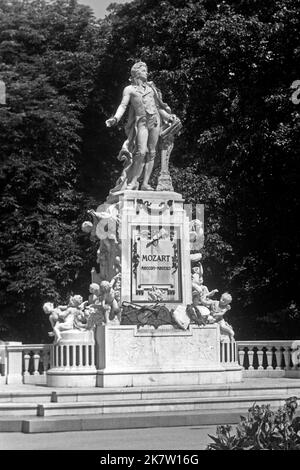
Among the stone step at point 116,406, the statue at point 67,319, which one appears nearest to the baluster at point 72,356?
the statue at point 67,319

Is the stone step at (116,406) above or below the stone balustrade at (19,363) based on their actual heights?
below

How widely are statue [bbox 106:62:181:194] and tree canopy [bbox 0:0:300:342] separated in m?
7.79

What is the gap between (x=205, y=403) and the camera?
754 inches

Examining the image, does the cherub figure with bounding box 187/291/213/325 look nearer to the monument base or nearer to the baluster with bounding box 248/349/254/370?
the monument base

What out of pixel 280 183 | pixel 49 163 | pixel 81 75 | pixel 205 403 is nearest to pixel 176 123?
pixel 205 403

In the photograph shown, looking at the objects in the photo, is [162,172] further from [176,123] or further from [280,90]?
[280,90]

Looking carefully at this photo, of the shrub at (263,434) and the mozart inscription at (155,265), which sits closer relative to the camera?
the shrub at (263,434)

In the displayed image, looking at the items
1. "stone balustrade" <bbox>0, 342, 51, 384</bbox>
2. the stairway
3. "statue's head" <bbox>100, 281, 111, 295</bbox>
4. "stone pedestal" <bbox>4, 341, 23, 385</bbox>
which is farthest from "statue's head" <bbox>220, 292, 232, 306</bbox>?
"stone pedestal" <bbox>4, 341, 23, 385</bbox>

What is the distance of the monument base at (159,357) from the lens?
2148 centimetres

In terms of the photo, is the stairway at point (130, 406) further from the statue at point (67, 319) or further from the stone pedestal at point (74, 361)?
the statue at point (67, 319)

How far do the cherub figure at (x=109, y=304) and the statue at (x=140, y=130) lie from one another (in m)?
2.71

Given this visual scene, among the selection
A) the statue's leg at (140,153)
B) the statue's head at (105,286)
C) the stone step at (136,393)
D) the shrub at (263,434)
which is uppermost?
the statue's leg at (140,153)

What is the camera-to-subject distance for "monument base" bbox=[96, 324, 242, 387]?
846 inches

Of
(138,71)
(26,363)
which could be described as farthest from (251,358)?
(138,71)
